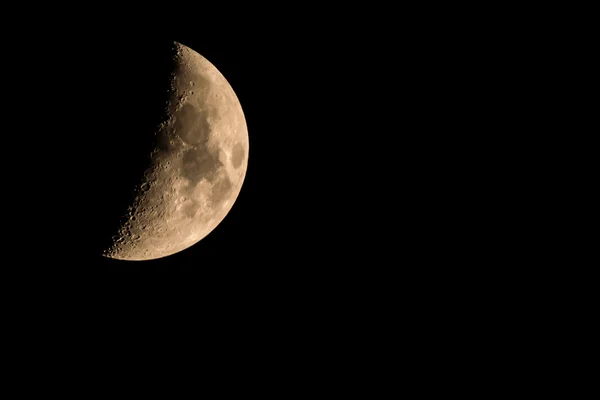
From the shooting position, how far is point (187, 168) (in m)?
3.17

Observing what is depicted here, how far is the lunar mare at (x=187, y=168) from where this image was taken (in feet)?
10.2

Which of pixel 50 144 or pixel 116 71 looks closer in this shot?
pixel 50 144

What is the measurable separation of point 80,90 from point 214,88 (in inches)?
42.6

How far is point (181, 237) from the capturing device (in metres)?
3.53

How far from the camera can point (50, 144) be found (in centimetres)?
268

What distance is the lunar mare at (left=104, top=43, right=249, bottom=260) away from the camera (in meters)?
3.11

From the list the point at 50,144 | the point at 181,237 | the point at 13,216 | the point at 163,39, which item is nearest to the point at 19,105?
the point at 50,144

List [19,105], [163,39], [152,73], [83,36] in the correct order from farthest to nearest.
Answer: [163,39], [152,73], [83,36], [19,105]

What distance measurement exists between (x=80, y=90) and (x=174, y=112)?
627mm

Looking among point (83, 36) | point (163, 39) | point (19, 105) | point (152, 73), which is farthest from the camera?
point (163, 39)

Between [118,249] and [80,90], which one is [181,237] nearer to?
[118,249]

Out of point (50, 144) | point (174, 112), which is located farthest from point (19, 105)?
point (174, 112)

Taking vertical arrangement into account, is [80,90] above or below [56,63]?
below

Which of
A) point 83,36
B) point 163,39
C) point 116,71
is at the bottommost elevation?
point 116,71
